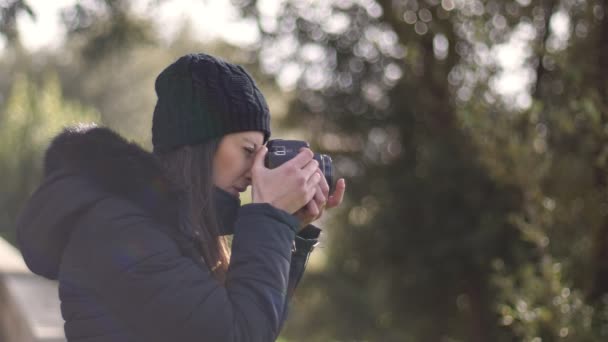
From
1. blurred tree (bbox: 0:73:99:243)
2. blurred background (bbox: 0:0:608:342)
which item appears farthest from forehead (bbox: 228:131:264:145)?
blurred tree (bbox: 0:73:99:243)

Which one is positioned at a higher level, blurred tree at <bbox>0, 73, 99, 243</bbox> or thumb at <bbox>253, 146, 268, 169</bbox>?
thumb at <bbox>253, 146, 268, 169</bbox>

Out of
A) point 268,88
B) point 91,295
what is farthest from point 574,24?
point 91,295

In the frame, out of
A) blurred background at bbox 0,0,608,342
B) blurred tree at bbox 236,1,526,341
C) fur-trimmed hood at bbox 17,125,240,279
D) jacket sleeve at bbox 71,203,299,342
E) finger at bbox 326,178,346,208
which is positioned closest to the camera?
jacket sleeve at bbox 71,203,299,342

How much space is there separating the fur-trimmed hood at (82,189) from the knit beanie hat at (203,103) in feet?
0.37

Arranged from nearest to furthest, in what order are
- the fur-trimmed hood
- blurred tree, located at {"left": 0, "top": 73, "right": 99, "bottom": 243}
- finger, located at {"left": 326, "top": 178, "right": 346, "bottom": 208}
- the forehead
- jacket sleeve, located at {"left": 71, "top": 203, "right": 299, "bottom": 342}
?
jacket sleeve, located at {"left": 71, "top": 203, "right": 299, "bottom": 342} → the fur-trimmed hood → the forehead → finger, located at {"left": 326, "top": 178, "right": 346, "bottom": 208} → blurred tree, located at {"left": 0, "top": 73, "right": 99, "bottom": 243}

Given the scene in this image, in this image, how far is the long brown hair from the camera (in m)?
1.87

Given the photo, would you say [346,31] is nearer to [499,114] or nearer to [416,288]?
[416,288]

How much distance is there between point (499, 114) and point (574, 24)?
972mm

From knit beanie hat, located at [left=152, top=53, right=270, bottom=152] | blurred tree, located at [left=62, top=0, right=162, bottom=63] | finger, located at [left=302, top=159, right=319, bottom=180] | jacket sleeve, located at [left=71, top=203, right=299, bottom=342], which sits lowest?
blurred tree, located at [left=62, top=0, right=162, bottom=63]

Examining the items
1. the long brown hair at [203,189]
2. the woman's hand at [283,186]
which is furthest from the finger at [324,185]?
the long brown hair at [203,189]

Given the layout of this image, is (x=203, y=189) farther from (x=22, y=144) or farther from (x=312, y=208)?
(x=22, y=144)

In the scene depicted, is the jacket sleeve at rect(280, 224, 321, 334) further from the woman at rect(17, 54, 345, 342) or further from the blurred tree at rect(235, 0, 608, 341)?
the blurred tree at rect(235, 0, 608, 341)

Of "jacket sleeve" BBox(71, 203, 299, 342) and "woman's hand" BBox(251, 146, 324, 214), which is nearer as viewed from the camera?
"jacket sleeve" BBox(71, 203, 299, 342)

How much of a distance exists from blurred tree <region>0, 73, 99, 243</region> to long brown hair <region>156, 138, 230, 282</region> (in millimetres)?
8613
